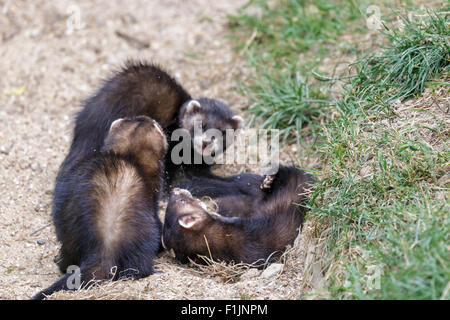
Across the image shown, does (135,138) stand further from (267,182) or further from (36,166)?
(36,166)

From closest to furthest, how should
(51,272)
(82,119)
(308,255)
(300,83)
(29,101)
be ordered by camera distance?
(308,255) → (51,272) → (82,119) → (300,83) → (29,101)

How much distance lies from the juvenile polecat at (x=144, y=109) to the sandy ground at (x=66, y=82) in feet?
2.38

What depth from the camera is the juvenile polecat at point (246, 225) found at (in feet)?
Answer: 18.6

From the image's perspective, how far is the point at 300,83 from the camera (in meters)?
7.19

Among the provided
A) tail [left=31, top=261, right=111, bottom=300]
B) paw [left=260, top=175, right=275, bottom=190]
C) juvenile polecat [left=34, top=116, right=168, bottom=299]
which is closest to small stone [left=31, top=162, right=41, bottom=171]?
juvenile polecat [left=34, top=116, right=168, bottom=299]

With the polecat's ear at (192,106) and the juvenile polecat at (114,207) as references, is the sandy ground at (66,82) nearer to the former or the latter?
the juvenile polecat at (114,207)

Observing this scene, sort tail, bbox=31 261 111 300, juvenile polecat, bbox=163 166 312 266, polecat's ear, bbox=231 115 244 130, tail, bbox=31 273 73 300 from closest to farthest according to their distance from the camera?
tail, bbox=31 273 73 300
tail, bbox=31 261 111 300
juvenile polecat, bbox=163 166 312 266
polecat's ear, bbox=231 115 244 130

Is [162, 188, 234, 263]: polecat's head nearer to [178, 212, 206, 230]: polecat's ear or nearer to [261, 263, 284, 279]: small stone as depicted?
[178, 212, 206, 230]: polecat's ear

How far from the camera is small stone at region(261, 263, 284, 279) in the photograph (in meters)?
5.04

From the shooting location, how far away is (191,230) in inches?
230

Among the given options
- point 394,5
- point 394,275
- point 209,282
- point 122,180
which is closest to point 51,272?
point 122,180

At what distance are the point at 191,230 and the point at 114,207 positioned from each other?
0.94 meters

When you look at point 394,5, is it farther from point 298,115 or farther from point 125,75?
point 125,75
